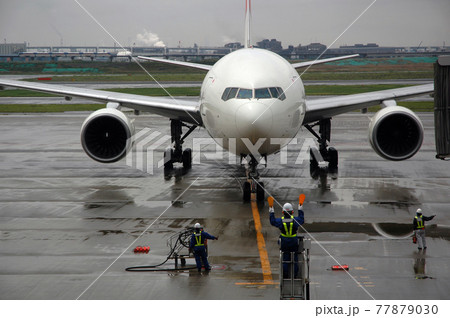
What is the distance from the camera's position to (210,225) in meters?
15.5

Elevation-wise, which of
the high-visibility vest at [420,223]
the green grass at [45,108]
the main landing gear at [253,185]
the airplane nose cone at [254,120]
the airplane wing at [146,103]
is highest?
the green grass at [45,108]

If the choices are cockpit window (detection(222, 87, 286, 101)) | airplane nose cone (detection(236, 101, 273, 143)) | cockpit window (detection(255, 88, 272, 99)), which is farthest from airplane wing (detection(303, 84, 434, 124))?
airplane nose cone (detection(236, 101, 273, 143))

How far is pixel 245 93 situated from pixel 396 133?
5.59 metres

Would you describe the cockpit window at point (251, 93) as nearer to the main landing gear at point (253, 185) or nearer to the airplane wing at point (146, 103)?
the main landing gear at point (253, 185)

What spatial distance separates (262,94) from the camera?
1641 cm

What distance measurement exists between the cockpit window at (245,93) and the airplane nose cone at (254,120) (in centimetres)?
34

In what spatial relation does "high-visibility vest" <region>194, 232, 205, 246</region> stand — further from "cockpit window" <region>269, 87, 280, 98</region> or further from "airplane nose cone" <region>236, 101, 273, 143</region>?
"cockpit window" <region>269, 87, 280, 98</region>

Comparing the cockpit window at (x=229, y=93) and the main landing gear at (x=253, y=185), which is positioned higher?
the cockpit window at (x=229, y=93)

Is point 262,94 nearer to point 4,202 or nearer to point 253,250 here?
point 253,250

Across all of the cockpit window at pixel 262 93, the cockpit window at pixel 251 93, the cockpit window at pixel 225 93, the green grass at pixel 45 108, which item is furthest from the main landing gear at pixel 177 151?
the green grass at pixel 45 108

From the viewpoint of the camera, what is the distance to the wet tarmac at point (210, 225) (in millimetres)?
10922

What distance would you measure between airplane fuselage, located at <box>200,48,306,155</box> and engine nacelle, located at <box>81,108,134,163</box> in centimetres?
289
